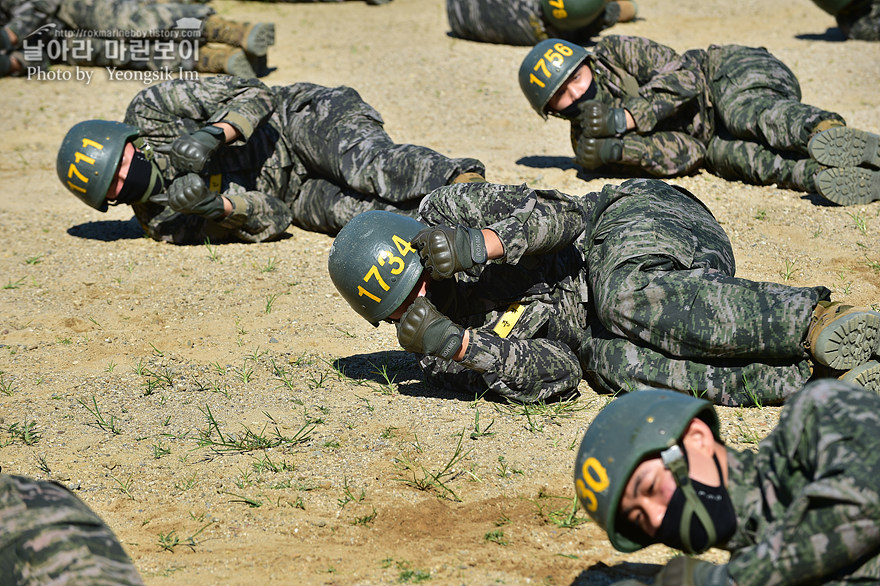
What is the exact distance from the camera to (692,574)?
257 centimetres

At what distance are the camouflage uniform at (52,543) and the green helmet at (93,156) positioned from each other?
4.02m

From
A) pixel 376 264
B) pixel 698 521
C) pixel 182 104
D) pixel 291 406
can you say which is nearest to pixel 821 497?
pixel 698 521

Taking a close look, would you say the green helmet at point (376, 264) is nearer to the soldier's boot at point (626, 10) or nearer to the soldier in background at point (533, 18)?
the soldier in background at point (533, 18)

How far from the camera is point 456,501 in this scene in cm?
356

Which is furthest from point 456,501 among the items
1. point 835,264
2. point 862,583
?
point 835,264

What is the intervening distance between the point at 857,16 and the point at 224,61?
7.06 m

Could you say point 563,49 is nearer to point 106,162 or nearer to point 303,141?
point 303,141

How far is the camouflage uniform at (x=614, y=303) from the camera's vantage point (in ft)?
13.0

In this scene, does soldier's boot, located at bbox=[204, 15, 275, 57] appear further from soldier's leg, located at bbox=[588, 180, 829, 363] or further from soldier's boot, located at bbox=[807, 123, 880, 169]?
soldier's leg, located at bbox=[588, 180, 829, 363]

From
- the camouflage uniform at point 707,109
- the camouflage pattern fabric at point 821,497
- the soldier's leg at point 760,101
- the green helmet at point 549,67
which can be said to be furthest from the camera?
the green helmet at point 549,67

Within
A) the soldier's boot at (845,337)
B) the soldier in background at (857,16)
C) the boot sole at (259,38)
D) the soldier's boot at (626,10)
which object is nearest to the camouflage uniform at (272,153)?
the soldier's boot at (845,337)

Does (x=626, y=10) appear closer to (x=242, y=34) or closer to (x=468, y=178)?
(x=242, y=34)

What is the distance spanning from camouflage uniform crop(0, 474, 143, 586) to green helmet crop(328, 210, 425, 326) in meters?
1.78

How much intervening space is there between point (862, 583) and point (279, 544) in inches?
74.4
